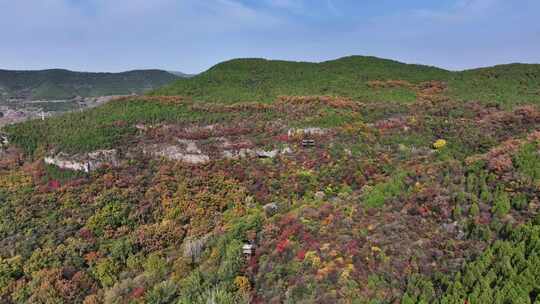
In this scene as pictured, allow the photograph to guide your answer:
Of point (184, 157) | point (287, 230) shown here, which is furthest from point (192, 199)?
point (287, 230)

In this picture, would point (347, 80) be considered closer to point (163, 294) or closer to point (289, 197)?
point (289, 197)

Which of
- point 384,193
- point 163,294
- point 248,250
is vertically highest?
point 384,193

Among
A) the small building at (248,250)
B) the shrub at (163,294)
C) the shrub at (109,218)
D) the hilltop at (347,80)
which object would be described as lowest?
the shrub at (163,294)

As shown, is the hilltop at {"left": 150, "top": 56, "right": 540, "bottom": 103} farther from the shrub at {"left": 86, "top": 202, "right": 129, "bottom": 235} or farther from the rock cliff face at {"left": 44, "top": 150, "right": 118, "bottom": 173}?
the shrub at {"left": 86, "top": 202, "right": 129, "bottom": 235}

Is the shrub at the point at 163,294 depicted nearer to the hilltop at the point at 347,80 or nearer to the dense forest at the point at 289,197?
the dense forest at the point at 289,197

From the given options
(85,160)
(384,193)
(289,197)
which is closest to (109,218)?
(85,160)

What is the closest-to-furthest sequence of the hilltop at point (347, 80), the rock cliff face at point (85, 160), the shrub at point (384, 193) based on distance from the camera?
the shrub at point (384, 193)
the rock cliff face at point (85, 160)
the hilltop at point (347, 80)

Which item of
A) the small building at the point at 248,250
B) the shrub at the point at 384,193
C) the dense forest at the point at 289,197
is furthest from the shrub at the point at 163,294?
the shrub at the point at 384,193
